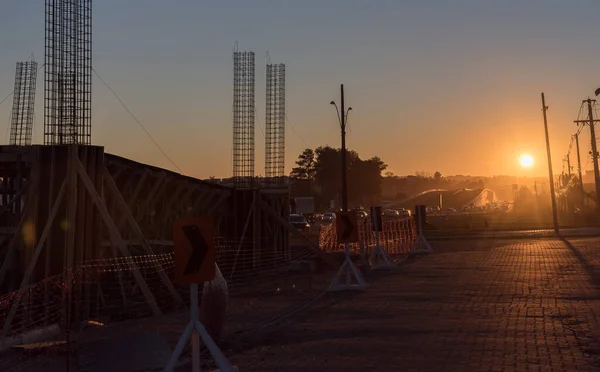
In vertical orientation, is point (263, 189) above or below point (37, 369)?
above

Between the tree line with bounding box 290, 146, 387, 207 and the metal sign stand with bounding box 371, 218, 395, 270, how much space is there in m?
108

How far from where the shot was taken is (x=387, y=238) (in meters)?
37.3

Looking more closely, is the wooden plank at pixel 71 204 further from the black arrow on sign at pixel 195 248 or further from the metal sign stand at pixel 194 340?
the black arrow on sign at pixel 195 248

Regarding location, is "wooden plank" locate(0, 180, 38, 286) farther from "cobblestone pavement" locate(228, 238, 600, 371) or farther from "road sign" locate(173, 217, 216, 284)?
"road sign" locate(173, 217, 216, 284)

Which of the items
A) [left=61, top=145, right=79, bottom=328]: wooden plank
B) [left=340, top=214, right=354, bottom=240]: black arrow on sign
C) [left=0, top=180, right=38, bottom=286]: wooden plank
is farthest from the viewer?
[left=340, top=214, right=354, bottom=240]: black arrow on sign

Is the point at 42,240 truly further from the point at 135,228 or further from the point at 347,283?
the point at 347,283

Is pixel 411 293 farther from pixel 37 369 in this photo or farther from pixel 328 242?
pixel 328 242

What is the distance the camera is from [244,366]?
891 cm

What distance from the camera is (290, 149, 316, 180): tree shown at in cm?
13888

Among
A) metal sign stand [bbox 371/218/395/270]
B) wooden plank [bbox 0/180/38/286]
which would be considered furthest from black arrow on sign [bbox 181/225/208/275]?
metal sign stand [bbox 371/218/395/270]

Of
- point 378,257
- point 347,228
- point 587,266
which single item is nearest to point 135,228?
point 347,228

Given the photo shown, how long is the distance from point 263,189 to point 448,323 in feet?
60.3

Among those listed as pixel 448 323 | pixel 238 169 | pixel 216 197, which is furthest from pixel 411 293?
pixel 238 169

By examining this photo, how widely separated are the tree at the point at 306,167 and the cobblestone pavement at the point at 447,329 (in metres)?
119
